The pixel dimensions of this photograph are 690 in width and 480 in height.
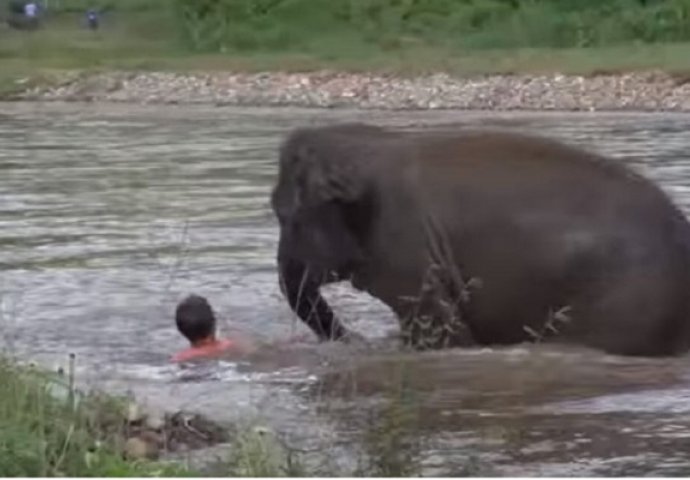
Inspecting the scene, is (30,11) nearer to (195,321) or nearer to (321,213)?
(195,321)

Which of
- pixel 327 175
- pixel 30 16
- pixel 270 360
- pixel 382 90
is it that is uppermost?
pixel 327 175

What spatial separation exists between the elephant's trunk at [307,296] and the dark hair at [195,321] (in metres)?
0.52

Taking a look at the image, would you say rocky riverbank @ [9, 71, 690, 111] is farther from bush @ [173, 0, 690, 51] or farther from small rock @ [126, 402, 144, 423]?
small rock @ [126, 402, 144, 423]

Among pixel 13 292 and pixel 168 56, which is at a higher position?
pixel 13 292

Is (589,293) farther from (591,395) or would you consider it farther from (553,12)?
(553,12)

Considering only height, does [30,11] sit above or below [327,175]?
below

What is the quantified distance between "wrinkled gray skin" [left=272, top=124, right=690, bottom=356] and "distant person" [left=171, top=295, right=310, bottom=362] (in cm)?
60

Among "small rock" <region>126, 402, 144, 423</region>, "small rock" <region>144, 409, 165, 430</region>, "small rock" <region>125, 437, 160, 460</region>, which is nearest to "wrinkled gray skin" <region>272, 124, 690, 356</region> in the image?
"small rock" <region>144, 409, 165, 430</region>

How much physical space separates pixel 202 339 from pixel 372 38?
48295 millimetres

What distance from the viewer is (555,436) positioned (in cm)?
911

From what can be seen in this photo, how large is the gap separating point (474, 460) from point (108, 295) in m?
5.93

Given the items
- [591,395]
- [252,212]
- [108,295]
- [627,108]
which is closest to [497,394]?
[591,395]

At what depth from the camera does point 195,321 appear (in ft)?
38.0

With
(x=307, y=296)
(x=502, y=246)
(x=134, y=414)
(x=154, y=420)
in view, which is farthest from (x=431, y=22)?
(x=134, y=414)
